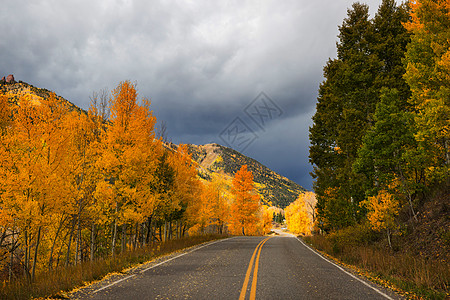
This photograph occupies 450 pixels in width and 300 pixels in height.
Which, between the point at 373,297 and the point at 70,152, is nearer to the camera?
the point at 373,297

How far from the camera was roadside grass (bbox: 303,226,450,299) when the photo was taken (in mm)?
7027

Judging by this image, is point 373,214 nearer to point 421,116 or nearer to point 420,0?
point 421,116

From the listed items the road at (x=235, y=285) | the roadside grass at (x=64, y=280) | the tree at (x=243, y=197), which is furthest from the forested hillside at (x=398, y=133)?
the tree at (x=243, y=197)

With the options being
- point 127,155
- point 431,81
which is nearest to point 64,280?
point 127,155

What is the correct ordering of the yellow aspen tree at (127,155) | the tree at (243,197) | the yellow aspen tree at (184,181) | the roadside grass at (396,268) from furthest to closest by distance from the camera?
the tree at (243,197)
the yellow aspen tree at (184,181)
the yellow aspen tree at (127,155)
the roadside grass at (396,268)

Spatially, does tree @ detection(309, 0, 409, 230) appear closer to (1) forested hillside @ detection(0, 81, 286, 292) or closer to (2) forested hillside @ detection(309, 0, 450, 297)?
(2) forested hillside @ detection(309, 0, 450, 297)

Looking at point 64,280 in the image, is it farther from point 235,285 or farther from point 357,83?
point 357,83

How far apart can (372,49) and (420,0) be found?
12.6 feet

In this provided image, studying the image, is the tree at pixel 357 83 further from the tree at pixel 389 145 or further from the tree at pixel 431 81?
the tree at pixel 431 81

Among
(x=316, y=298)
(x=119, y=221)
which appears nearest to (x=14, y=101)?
(x=119, y=221)

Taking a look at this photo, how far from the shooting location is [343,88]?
18.9m

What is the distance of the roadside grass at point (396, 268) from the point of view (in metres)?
7.03

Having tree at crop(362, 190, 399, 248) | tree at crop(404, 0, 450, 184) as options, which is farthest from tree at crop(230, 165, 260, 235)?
tree at crop(362, 190, 399, 248)

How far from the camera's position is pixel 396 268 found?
362 inches
